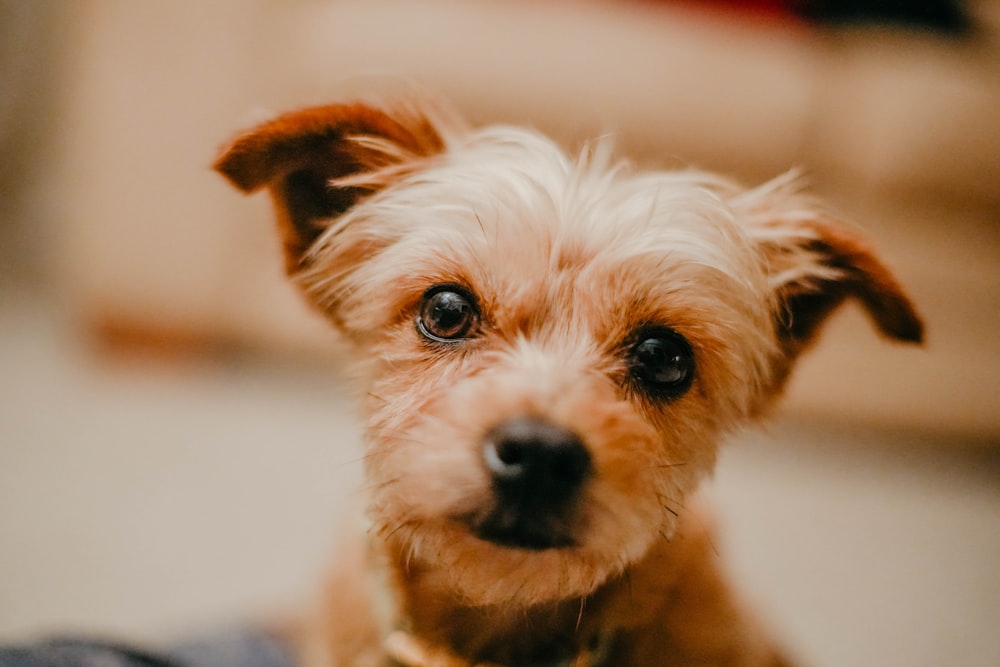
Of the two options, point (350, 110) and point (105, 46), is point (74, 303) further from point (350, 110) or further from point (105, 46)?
point (350, 110)

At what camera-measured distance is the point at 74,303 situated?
9.05 ft

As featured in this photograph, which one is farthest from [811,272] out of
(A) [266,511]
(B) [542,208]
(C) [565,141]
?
(A) [266,511]

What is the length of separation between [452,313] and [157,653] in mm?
796

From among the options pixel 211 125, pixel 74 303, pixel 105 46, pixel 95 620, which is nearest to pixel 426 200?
pixel 95 620

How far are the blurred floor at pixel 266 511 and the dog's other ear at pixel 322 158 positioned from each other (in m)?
0.96

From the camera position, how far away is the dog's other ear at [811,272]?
1.19 meters

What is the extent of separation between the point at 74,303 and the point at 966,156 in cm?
320

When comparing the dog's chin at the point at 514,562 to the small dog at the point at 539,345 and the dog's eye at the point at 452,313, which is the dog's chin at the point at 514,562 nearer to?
the small dog at the point at 539,345

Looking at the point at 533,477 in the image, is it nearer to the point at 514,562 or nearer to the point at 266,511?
the point at 514,562

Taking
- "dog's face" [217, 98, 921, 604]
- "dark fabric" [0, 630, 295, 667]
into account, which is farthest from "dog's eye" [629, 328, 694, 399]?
"dark fabric" [0, 630, 295, 667]

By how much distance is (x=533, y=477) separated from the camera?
908 mm

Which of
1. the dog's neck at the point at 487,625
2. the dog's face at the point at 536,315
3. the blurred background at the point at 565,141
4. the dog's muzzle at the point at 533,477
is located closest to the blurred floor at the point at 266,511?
the blurred background at the point at 565,141

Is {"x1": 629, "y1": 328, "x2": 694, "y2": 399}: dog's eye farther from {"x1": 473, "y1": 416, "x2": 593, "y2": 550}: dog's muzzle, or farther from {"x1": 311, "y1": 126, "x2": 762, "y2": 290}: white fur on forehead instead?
{"x1": 473, "y1": 416, "x2": 593, "y2": 550}: dog's muzzle

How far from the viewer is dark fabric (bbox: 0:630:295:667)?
1115 millimetres
